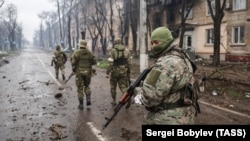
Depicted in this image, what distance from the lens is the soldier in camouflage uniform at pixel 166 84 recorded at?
3242 millimetres

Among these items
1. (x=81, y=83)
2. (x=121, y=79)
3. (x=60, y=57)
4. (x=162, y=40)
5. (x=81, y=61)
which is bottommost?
(x=81, y=83)

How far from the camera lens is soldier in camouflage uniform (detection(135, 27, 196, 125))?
324 centimetres

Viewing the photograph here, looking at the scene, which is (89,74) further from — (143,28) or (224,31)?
(224,31)

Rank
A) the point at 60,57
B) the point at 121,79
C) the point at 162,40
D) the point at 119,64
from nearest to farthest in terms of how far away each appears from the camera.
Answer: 1. the point at 162,40
2. the point at 119,64
3. the point at 121,79
4. the point at 60,57

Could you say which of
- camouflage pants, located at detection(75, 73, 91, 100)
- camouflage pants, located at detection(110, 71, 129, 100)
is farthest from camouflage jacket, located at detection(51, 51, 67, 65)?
camouflage pants, located at detection(110, 71, 129, 100)

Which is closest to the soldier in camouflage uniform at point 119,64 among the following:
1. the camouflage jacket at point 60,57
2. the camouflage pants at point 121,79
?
Answer: the camouflage pants at point 121,79

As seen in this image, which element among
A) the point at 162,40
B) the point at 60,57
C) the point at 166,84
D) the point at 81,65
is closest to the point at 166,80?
the point at 166,84

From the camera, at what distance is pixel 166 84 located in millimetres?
3225

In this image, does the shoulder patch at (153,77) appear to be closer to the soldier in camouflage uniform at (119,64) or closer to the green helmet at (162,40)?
the green helmet at (162,40)

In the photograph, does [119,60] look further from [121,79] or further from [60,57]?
[60,57]

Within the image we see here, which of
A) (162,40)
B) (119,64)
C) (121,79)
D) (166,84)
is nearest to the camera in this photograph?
(166,84)

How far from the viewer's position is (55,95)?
11094mm

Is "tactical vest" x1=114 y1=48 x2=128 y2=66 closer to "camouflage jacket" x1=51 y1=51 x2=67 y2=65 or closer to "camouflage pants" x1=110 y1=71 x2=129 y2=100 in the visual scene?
"camouflage pants" x1=110 y1=71 x2=129 y2=100

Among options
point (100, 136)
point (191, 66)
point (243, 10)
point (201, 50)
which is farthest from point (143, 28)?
point (201, 50)
